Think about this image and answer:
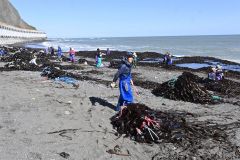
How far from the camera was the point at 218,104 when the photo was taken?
13.9 m

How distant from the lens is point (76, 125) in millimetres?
9586

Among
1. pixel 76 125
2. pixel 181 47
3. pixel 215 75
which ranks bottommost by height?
pixel 181 47

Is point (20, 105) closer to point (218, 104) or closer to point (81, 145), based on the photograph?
point (81, 145)

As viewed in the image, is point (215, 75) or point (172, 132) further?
point (215, 75)

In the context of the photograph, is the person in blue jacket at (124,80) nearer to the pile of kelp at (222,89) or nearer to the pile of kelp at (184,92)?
the pile of kelp at (184,92)

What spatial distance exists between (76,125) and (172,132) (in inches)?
92.5

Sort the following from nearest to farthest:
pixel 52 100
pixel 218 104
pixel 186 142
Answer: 1. pixel 186 142
2. pixel 52 100
3. pixel 218 104

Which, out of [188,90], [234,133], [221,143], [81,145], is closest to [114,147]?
[81,145]

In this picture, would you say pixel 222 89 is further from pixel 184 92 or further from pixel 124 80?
pixel 124 80

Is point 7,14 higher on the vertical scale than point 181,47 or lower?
higher

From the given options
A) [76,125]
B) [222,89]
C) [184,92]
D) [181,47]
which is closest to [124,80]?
[76,125]

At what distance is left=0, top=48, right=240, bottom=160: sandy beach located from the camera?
26.0 ft

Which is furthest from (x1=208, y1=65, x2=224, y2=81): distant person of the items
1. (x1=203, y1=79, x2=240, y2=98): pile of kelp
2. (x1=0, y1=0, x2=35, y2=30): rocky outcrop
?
(x1=0, y1=0, x2=35, y2=30): rocky outcrop

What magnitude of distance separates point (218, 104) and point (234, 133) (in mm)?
4075
